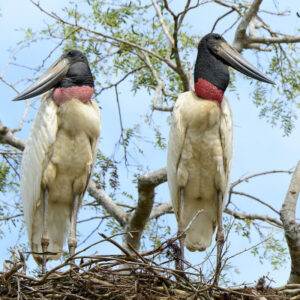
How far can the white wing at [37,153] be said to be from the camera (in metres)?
5.97

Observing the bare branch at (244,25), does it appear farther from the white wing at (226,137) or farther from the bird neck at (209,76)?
the white wing at (226,137)

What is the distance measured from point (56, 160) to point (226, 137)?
1.62 meters

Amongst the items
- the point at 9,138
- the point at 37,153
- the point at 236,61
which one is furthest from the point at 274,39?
the point at 37,153

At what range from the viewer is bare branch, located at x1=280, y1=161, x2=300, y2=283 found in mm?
5758

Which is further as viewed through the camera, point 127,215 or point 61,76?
point 127,215

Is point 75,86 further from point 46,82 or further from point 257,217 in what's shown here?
point 257,217

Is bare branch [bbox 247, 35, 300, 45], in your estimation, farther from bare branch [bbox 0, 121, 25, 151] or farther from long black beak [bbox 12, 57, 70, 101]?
bare branch [bbox 0, 121, 25, 151]


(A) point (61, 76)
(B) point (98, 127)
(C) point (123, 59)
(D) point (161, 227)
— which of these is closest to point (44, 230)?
(B) point (98, 127)

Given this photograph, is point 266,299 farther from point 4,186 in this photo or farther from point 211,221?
point 4,186

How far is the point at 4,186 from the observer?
8203 mm

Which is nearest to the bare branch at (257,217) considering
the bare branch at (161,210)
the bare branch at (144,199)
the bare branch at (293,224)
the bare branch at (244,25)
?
the bare branch at (161,210)

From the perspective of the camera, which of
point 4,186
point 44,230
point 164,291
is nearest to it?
point 164,291

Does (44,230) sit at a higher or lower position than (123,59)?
lower

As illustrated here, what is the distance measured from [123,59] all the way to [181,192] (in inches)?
108
